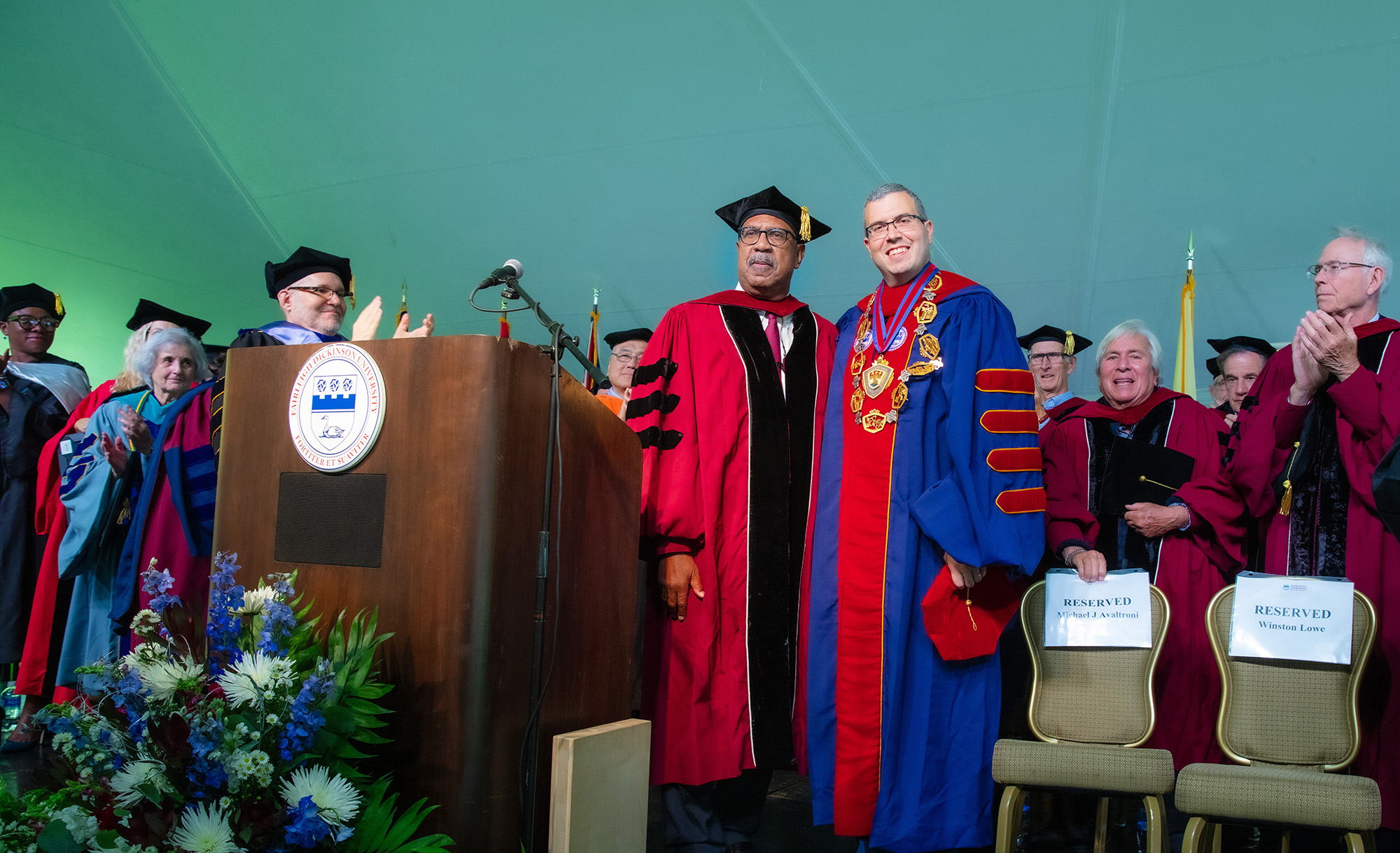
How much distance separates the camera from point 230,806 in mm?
1432

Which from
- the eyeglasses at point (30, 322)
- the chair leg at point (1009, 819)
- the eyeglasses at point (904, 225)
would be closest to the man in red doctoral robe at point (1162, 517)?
the chair leg at point (1009, 819)

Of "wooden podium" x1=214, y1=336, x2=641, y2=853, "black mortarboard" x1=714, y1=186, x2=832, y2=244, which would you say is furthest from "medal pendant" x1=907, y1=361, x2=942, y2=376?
"wooden podium" x1=214, y1=336, x2=641, y2=853

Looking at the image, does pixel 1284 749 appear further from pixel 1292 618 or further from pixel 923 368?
pixel 923 368

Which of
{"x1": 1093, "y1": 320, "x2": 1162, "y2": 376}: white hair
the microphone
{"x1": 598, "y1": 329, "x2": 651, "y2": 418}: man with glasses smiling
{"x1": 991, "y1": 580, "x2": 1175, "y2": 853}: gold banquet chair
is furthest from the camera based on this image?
{"x1": 598, "y1": 329, "x2": 651, "y2": 418}: man with glasses smiling

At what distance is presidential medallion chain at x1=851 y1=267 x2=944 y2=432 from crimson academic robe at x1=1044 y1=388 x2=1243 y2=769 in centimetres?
86

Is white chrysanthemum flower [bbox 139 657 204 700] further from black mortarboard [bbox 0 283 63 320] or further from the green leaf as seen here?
black mortarboard [bbox 0 283 63 320]

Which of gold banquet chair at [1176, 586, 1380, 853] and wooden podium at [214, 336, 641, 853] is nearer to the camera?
wooden podium at [214, 336, 641, 853]

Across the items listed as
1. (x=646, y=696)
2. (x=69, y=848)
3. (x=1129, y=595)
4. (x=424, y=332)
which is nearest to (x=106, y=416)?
(x=424, y=332)

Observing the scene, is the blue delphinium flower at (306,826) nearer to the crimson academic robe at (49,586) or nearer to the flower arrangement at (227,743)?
the flower arrangement at (227,743)

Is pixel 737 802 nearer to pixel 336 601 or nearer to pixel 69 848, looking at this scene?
pixel 336 601

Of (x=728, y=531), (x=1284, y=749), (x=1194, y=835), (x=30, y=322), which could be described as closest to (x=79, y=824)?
(x=728, y=531)

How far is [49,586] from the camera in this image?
4.07m

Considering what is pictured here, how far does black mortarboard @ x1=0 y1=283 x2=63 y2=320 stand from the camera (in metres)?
4.60

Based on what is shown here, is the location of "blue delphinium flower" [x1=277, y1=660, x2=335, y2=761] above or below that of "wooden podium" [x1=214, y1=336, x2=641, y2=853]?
below
